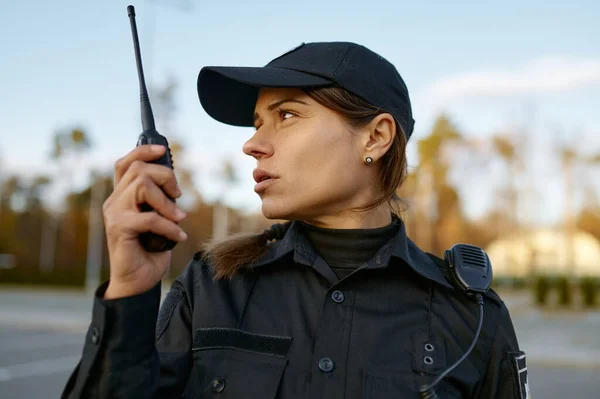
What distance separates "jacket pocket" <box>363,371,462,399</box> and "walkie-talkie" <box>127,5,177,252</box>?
72 centimetres

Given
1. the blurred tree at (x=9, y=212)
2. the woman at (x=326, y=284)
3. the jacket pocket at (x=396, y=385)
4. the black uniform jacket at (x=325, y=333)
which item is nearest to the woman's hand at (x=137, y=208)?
the woman at (x=326, y=284)

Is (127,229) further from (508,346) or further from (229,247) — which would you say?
(508,346)

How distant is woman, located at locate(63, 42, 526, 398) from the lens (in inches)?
64.7

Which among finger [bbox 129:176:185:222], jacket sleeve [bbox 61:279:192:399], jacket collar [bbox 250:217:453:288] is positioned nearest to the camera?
finger [bbox 129:176:185:222]

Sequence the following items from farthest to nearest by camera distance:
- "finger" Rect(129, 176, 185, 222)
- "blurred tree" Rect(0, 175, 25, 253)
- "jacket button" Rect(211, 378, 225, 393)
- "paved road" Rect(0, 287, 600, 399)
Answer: "blurred tree" Rect(0, 175, 25, 253) → "paved road" Rect(0, 287, 600, 399) → "jacket button" Rect(211, 378, 225, 393) → "finger" Rect(129, 176, 185, 222)

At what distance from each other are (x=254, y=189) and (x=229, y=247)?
0.69 feet

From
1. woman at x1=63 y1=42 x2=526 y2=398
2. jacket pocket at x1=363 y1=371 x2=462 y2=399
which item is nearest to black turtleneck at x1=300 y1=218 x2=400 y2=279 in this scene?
woman at x1=63 y1=42 x2=526 y2=398

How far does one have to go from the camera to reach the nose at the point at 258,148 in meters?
1.85

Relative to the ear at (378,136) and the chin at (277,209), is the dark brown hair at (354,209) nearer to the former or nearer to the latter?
the ear at (378,136)

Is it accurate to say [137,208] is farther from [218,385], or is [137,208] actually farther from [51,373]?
[51,373]

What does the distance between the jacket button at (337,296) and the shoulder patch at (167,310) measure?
1.55 ft

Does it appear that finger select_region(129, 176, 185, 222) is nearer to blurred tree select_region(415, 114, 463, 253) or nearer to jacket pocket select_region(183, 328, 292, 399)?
jacket pocket select_region(183, 328, 292, 399)

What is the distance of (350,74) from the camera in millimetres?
1829

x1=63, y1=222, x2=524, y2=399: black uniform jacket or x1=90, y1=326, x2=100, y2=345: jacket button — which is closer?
x1=90, y1=326, x2=100, y2=345: jacket button
